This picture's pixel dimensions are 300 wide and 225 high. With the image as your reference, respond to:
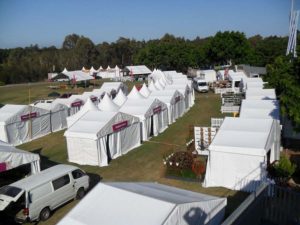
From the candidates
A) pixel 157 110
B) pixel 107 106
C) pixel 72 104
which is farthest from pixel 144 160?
pixel 72 104

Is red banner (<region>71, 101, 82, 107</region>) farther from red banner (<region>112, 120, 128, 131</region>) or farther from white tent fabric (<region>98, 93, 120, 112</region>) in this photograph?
red banner (<region>112, 120, 128, 131</region>)

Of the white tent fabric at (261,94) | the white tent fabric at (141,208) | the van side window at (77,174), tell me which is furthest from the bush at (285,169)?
the white tent fabric at (261,94)

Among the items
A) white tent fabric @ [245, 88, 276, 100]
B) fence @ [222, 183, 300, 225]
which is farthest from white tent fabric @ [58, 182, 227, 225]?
white tent fabric @ [245, 88, 276, 100]

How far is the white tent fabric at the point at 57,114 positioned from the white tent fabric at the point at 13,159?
12271 mm

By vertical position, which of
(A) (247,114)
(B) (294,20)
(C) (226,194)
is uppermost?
(B) (294,20)

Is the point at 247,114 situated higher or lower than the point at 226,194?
higher

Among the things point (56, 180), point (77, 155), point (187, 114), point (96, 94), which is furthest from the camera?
point (96, 94)

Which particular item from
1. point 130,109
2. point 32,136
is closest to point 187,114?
point 130,109

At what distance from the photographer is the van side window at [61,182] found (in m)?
12.8

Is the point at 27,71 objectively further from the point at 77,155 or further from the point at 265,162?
the point at 265,162

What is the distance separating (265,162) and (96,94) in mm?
26369

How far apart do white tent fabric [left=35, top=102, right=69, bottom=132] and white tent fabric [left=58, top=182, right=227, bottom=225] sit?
65.3 ft

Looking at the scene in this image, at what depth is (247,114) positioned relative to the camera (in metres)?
20.1

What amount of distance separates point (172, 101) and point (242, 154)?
1519 cm
